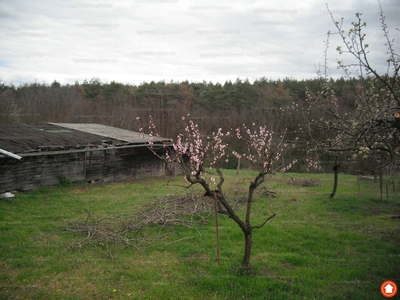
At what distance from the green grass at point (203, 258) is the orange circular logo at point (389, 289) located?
184 millimetres

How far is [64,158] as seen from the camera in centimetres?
1376

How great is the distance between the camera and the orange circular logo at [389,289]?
5.21 metres

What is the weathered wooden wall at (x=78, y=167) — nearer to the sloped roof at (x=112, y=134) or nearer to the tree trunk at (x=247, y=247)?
the sloped roof at (x=112, y=134)

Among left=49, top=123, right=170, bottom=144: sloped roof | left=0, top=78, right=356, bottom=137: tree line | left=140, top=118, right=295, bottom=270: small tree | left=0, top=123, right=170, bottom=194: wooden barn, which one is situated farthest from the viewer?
left=0, top=78, right=356, bottom=137: tree line

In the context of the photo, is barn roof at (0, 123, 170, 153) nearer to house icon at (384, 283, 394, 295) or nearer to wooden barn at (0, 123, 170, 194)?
wooden barn at (0, 123, 170, 194)

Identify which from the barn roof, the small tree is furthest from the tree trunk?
the barn roof

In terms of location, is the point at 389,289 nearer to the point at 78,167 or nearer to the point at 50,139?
the point at 78,167

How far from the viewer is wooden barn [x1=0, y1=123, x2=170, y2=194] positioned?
11656 mm

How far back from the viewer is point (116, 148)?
15.9 metres

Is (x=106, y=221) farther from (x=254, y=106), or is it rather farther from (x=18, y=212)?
(x=254, y=106)

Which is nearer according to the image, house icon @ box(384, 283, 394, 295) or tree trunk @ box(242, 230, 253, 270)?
house icon @ box(384, 283, 394, 295)

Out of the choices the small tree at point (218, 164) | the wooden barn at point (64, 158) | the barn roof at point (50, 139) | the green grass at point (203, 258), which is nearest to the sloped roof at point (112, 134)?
the barn roof at point (50, 139)

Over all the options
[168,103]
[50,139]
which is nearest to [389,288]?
[50,139]

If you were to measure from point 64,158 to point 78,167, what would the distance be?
31.1 inches
